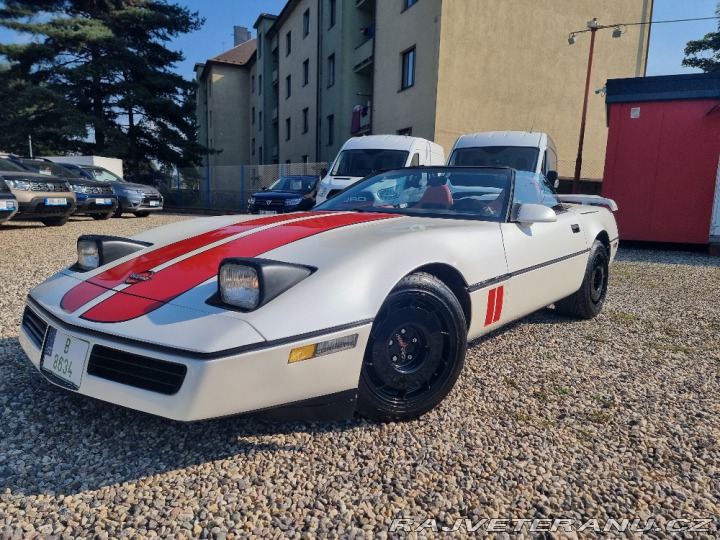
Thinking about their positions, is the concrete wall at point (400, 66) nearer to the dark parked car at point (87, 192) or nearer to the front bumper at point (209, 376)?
the dark parked car at point (87, 192)

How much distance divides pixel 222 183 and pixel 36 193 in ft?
41.7

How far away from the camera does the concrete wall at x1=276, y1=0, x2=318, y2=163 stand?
22047mm

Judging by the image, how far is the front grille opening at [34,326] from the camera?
2035mm

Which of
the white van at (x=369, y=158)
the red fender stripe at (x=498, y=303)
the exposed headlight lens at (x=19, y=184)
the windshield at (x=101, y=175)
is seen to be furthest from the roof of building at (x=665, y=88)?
the windshield at (x=101, y=175)

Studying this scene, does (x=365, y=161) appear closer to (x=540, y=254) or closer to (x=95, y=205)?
(x=95, y=205)

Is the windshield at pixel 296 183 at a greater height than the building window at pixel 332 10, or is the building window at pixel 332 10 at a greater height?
the building window at pixel 332 10

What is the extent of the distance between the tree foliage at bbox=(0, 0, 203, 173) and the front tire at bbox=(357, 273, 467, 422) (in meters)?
23.2

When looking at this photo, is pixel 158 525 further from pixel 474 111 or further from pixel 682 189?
pixel 474 111

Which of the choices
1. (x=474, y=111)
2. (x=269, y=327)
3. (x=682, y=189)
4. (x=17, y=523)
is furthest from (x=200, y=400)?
(x=474, y=111)

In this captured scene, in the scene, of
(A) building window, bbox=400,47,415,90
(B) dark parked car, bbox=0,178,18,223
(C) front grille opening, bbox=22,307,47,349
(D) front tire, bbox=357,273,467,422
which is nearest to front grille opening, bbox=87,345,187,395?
(C) front grille opening, bbox=22,307,47,349

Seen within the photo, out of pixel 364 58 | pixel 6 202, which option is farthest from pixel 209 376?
pixel 364 58

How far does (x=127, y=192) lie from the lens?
42.7 feet

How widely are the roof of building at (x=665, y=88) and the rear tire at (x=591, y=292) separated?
6546 millimetres

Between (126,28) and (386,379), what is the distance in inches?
1037
